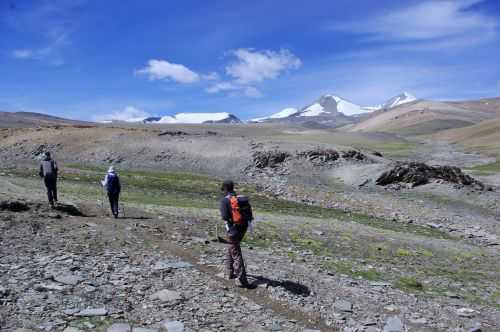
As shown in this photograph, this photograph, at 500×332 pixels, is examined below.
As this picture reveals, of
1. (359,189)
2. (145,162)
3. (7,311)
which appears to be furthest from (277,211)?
(145,162)

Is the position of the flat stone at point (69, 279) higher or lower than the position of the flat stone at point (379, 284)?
higher

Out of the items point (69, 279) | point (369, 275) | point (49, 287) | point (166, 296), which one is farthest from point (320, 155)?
point (49, 287)

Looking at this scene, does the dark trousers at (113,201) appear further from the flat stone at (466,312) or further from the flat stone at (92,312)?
the flat stone at (466,312)

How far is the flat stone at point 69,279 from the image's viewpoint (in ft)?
38.1

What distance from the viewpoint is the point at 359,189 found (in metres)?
44.8

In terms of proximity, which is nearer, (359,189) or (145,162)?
(359,189)

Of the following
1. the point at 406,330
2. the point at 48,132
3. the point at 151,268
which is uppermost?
the point at 48,132

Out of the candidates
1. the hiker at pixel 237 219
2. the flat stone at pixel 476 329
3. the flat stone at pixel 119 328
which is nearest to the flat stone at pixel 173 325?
the flat stone at pixel 119 328

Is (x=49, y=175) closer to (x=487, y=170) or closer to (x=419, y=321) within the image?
(x=419, y=321)

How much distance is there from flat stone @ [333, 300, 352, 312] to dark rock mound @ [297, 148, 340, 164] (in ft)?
133

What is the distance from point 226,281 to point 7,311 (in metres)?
5.81

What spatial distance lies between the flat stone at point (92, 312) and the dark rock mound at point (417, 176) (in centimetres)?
3828

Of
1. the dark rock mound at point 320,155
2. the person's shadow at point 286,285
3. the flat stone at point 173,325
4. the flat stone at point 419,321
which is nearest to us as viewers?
the flat stone at point 173,325

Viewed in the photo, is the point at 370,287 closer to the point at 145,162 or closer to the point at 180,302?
the point at 180,302
